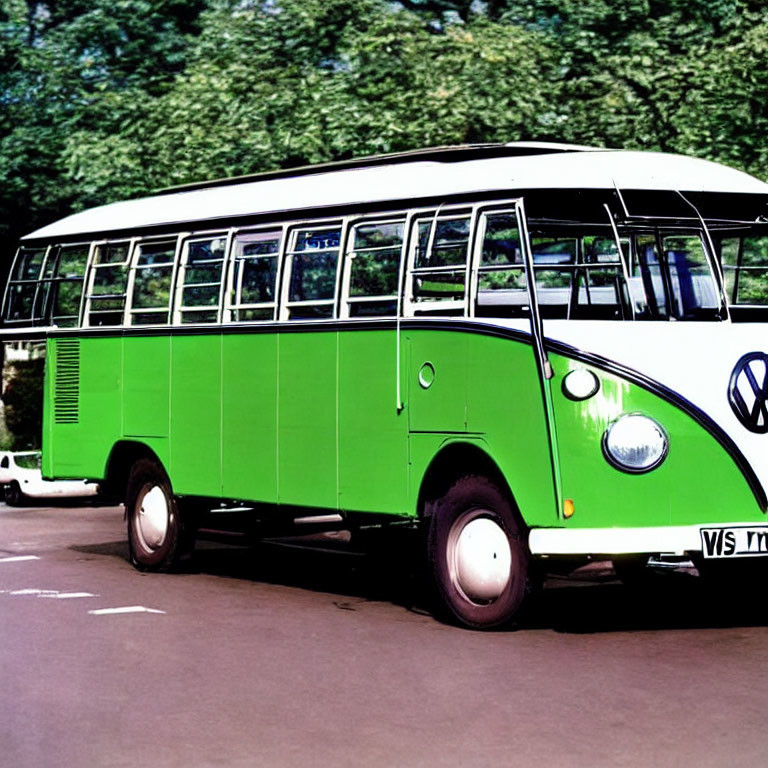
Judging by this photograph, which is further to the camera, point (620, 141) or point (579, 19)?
point (579, 19)

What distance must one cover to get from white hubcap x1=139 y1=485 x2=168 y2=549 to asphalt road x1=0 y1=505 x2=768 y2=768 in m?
0.59

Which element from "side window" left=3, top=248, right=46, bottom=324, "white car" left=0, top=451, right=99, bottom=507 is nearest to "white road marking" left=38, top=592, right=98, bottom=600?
"side window" left=3, top=248, right=46, bottom=324

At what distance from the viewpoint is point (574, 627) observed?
12.2 metres

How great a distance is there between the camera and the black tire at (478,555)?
1191cm

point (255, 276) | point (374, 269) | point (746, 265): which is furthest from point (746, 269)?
point (255, 276)

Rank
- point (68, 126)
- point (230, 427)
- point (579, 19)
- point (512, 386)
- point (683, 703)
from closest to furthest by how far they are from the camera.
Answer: point (683, 703), point (512, 386), point (230, 427), point (579, 19), point (68, 126)

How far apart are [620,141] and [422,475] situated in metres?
12.5

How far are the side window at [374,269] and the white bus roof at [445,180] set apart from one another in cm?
22

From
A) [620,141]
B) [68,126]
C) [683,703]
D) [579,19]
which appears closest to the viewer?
[683,703]

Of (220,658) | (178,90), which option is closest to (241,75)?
(178,90)

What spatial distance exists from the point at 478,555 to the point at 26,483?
15237mm

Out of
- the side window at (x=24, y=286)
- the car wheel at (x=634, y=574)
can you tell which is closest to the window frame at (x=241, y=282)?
the car wheel at (x=634, y=574)

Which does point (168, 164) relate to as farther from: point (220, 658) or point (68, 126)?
point (220, 658)

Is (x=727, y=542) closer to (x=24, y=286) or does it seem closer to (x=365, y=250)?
(x=365, y=250)
